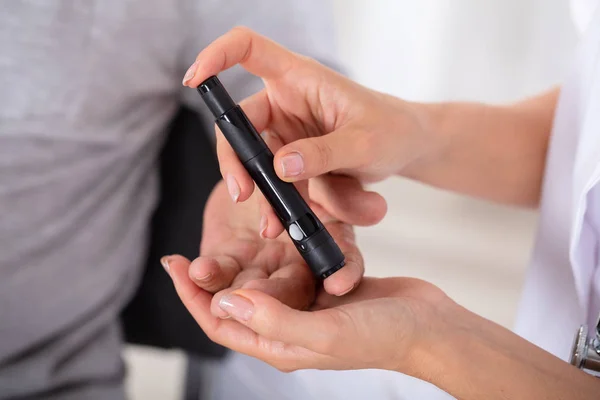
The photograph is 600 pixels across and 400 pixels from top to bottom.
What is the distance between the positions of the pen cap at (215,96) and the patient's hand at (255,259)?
0.27 ft

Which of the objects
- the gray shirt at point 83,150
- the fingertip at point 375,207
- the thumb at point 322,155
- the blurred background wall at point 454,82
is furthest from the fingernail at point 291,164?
the blurred background wall at point 454,82

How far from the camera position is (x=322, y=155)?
0.36 metres

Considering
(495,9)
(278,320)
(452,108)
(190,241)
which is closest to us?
(278,320)

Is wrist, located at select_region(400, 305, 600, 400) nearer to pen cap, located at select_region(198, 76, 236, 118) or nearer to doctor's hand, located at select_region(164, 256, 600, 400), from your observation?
doctor's hand, located at select_region(164, 256, 600, 400)

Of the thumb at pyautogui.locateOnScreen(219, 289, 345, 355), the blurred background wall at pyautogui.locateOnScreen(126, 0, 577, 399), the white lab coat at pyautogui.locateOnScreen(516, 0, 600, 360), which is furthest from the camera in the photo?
the blurred background wall at pyautogui.locateOnScreen(126, 0, 577, 399)

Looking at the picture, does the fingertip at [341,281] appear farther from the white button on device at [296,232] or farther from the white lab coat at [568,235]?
the white lab coat at [568,235]

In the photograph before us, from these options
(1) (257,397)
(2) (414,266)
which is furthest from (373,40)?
(1) (257,397)

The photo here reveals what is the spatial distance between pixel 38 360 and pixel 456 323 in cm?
37

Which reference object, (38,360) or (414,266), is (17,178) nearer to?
(38,360)

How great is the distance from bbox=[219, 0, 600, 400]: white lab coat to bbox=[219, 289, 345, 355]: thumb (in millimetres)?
193

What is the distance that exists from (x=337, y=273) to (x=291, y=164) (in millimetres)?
71

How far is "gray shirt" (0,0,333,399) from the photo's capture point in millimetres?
498

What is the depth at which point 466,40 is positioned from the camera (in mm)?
821

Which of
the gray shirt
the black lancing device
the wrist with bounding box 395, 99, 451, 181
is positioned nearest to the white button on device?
the black lancing device
